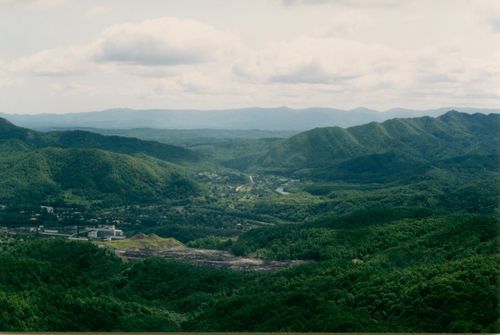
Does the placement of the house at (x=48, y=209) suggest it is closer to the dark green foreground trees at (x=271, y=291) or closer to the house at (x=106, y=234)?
the house at (x=106, y=234)

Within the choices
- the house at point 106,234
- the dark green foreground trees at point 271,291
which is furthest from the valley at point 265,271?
the house at point 106,234

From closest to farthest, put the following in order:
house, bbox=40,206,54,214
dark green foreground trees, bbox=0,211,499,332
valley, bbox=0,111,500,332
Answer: dark green foreground trees, bbox=0,211,499,332 < valley, bbox=0,111,500,332 < house, bbox=40,206,54,214

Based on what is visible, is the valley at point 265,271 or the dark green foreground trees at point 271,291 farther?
the valley at point 265,271

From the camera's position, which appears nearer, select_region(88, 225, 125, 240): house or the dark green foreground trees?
the dark green foreground trees

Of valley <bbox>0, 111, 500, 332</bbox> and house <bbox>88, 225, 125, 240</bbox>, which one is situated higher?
valley <bbox>0, 111, 500, 332</bbox>

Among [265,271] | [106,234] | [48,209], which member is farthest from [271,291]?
[48,209]

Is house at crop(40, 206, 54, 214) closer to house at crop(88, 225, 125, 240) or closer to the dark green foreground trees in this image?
house at crop(88, 225, 125, 240)

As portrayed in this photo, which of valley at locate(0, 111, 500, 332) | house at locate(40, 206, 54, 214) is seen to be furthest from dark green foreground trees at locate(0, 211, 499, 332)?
house at locate(40, 206, 54, 214)

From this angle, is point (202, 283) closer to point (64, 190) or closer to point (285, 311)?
point (285, 311)
